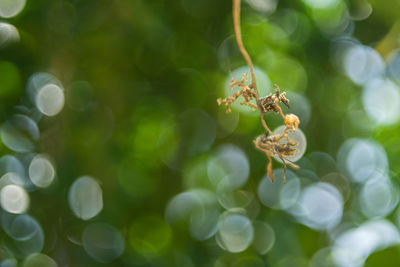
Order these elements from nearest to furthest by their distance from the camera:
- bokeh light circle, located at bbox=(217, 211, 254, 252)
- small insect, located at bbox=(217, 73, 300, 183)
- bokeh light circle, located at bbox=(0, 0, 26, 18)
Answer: small insect, located at bbox=(217, 73, 300, 183) < bokeh light circle, located at bbox=(0, 0, 26, 18) < bokeh light circle, located at bbox=(217, 211, 254, 252)

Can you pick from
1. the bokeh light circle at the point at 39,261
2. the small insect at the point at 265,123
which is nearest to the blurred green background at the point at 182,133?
the bokeh light circle at the point at 39,261

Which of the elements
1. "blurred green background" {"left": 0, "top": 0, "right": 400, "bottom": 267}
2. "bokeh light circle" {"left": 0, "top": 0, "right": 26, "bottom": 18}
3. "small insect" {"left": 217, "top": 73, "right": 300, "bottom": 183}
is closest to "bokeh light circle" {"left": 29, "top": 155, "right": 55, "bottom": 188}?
"blurred green background" {"left": 0, "top": 0, "right": 400, "bottom": 267}

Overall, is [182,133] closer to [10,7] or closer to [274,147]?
[10,7]

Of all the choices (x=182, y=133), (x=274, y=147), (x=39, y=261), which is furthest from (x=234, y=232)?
(x=274, y=147)

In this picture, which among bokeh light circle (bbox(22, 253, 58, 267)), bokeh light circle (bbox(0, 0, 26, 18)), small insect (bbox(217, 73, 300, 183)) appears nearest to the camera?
small insect (bbox(217, 73, 300, 183))

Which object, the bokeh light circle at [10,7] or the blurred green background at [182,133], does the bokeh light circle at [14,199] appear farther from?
the bokeh light circle at [10,7]

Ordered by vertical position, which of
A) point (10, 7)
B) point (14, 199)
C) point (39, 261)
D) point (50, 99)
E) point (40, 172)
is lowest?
point (39, 261)

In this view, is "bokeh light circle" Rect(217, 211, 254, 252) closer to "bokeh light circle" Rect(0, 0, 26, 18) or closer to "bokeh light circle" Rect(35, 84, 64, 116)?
"bokeh light circle" Rect(35, 84, 64, 116)

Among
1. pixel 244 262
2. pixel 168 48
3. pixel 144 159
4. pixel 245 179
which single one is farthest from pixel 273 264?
pixel 168 48
